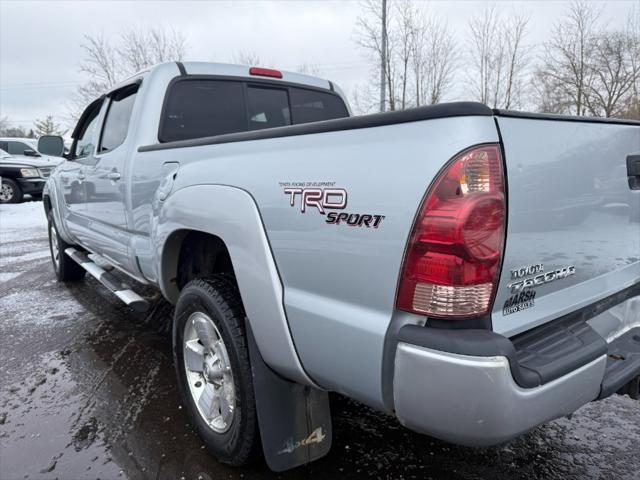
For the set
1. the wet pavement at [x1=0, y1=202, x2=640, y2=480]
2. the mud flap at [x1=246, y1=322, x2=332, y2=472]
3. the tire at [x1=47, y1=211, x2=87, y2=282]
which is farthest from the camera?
the tire at [x1=47, y1=211, x2=87, y2=282]

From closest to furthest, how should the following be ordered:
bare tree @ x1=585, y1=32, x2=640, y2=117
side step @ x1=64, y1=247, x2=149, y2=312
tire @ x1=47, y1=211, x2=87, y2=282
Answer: side step @ x1=64, y1=247, x2=149, y2=312 < tire @ x1=47, y1=211, x2=87, y2=282 < bare tree @ x1=585, y1=32, x2=640, y2=117

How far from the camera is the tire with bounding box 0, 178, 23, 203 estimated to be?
1438cm

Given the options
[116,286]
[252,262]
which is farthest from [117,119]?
[252,262]

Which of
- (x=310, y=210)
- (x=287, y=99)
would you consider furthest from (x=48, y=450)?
(x=287, y=99)

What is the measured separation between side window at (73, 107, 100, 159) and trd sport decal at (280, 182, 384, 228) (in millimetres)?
3266

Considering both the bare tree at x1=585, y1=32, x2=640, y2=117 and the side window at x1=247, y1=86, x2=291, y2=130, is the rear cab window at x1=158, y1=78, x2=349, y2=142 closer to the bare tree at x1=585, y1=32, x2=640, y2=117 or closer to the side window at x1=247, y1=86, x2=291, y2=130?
the side window at x1=247, y1=86, x2=291, y2=130

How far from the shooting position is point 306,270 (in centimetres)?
170

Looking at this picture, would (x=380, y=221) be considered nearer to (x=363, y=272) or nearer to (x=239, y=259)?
(x=363, y=272)

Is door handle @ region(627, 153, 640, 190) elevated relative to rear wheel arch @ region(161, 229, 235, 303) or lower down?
elevated

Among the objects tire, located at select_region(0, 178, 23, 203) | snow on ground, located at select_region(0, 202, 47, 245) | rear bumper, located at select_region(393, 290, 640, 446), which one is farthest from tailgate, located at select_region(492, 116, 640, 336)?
tire, located at select_region(0, 178, 23, 203)

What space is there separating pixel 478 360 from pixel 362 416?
5.37 ft

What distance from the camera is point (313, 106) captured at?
13.7 ft

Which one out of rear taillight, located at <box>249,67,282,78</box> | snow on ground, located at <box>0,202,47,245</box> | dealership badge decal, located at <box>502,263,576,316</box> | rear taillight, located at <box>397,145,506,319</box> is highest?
rear taillight, located at <box>249,67,282,78</box>

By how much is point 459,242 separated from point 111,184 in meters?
2.88
